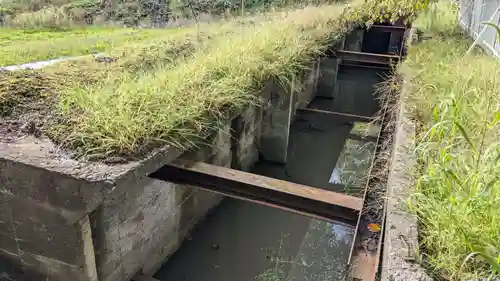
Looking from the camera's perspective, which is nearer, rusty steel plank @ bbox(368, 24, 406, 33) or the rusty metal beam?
the rusty metal beam

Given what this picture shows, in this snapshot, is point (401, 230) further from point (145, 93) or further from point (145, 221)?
point (145, 93)

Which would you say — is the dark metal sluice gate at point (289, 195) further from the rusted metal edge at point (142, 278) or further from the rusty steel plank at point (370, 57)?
the rusty steel plank at point (370, 57)

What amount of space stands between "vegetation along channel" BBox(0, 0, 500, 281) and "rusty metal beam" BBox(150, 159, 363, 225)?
12 mm

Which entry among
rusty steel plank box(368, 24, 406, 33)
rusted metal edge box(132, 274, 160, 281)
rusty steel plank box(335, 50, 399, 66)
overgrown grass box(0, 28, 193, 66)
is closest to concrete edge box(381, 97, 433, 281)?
rusted metal edge box(132, 274, 160, 281)

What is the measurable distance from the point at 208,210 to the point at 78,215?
7.79ft

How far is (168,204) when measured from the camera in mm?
4098

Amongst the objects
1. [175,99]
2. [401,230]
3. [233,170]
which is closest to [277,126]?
[175,99]

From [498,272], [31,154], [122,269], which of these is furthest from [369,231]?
[31,154]

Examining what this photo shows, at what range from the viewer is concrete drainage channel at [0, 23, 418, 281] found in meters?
2.82

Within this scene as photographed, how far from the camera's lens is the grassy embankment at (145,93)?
3.26m

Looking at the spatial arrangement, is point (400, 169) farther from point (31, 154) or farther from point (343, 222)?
point (31, 154)

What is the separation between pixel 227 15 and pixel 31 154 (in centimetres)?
1038

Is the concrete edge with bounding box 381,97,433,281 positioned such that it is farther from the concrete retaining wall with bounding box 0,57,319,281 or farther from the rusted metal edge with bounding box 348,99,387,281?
the concrete retaining wall with bounding box 0,57,319,281

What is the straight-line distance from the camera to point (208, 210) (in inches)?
199
